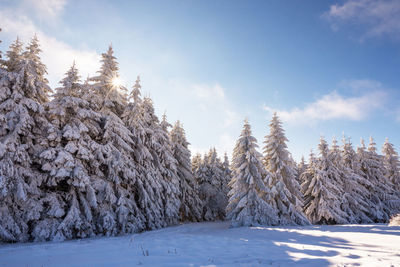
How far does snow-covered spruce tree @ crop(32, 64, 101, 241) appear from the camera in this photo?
43.4 feet

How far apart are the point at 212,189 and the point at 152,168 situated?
1487 cm

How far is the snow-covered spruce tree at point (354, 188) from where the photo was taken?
93.7 feet

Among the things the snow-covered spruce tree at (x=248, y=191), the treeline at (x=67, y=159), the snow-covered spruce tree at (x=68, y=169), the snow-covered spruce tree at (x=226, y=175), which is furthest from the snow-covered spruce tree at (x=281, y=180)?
the snow-covered spruce tree at (x=68, y=169)

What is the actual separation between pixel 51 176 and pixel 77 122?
397 cm

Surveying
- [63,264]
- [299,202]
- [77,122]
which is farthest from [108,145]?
[299,202]

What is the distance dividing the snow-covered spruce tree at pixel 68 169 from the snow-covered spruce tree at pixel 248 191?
495 inches

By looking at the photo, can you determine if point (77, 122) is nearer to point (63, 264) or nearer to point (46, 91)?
point (46, 91)

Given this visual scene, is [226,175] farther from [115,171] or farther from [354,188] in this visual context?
[115,171]

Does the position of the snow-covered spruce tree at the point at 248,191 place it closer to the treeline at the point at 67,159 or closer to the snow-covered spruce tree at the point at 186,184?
the treeline at the point at 67,159

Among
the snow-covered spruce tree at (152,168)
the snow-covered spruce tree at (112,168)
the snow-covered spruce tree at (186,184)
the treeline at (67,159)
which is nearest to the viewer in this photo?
the treeline at (67,159)

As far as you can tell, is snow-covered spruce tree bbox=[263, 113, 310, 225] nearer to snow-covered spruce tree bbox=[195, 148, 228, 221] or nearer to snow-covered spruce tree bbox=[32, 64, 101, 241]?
snow-covered spruce tree bbox=[195, 148, 228, 221]

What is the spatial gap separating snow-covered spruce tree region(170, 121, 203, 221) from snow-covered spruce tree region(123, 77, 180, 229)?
4.19 metres

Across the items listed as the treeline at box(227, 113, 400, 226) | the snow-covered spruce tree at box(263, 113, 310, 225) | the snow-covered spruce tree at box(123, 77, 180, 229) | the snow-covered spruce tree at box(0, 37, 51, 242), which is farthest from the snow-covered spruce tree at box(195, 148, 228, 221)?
the snow-covered spruce tree at box(0, 37, 51, 242)

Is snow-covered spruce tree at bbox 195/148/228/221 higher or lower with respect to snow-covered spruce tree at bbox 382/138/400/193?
lower
